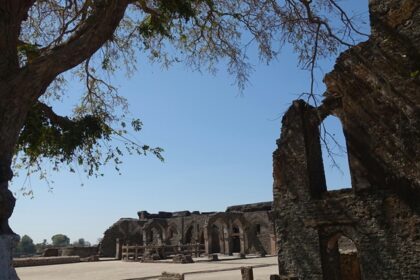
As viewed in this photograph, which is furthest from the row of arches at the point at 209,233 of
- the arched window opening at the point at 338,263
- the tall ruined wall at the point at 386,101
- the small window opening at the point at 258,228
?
the tall ruined wall at the point at 386,101

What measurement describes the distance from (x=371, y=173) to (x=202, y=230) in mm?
26893

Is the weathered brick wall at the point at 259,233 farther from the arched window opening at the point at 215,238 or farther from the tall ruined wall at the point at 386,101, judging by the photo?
the tall ruined wall at the point at 386,101

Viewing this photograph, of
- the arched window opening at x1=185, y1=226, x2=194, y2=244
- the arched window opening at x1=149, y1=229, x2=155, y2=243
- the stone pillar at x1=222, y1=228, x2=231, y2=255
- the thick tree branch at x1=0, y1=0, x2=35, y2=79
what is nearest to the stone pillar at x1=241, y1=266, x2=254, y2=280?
the thick tree branch at x1=0, y1=0, x2=35, y2=79

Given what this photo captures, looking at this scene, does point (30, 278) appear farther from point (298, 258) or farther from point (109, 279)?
point (298, 258)

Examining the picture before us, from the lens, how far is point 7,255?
4.55 m

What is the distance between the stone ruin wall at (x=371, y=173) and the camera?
33.8ft

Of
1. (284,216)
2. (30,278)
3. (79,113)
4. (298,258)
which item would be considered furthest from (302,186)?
(30,278)

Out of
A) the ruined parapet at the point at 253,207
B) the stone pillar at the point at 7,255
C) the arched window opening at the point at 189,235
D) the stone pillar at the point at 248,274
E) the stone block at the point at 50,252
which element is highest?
the ruined parapet at the point at 253,207

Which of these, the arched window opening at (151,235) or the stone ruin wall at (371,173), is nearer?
the stone ruin wall at (371,173)

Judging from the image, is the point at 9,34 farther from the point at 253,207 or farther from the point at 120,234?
the point at 120,234

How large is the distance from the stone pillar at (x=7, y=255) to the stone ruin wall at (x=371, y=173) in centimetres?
856

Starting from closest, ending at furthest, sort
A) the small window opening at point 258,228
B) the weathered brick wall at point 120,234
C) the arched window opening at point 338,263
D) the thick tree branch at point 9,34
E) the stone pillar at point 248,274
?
1. the thick tree branch at point 9,34
2. the arched window opening at point 338,263
3. the stone pillar at point 248,274
4. the small window opening at point 258,228
5. the weathered brick wall at point 120,234

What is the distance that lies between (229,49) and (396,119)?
4.72 m

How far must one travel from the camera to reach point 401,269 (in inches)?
403
